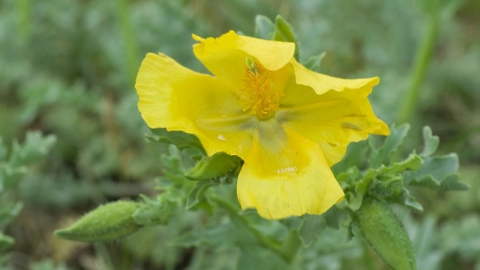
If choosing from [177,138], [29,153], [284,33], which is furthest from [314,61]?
[29,153]

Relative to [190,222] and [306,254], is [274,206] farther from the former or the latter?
[190,222]

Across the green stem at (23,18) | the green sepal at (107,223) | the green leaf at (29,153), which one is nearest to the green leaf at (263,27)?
the green sepal at (107,223)

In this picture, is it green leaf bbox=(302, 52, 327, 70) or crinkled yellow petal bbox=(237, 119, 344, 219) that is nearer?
crinkled yellow petal bbox=(237, 119, 344, 219)

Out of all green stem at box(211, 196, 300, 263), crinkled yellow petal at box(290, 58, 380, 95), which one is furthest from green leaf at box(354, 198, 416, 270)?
green stem at box(211, 196, 300, 263)

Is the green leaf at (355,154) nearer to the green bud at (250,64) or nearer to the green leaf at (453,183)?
the green leaf at (453,183)

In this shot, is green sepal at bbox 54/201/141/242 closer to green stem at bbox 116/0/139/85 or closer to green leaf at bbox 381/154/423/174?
green leaf at bbox 381/154/423/174

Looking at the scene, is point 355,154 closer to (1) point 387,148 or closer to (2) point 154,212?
(1) point 387,148

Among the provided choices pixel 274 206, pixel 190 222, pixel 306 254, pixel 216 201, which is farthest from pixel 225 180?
pixel 190 222
